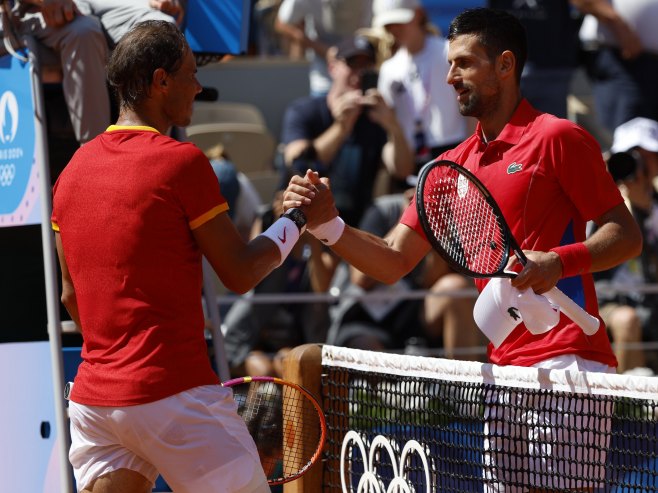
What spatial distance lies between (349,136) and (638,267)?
2292mm

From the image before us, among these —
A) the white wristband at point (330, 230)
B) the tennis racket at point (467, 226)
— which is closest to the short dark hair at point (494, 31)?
the tennis racket at point (467, 226)

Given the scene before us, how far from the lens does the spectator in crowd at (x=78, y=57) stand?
17.1 feet

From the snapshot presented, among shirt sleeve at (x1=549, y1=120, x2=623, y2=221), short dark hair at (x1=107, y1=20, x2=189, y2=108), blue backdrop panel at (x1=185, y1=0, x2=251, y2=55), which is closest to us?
short dark hair at (x1=107, y1=20, x2=189, y2=108)

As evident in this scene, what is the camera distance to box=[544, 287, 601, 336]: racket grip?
3.82 metres

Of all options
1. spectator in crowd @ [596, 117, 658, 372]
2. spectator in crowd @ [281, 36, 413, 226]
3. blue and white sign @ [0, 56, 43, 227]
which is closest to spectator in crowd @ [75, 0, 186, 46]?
blue and white sign @ [0, 56, 43, 227]

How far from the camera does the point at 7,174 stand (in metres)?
5.56

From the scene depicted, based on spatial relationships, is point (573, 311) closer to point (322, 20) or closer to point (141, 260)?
point (141, 260)

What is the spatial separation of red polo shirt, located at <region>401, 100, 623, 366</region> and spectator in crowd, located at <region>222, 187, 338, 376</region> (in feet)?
12.9

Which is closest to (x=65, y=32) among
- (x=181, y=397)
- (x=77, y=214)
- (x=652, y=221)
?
(x=77, y=214)

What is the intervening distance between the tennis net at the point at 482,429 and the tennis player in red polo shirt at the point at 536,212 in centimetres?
1

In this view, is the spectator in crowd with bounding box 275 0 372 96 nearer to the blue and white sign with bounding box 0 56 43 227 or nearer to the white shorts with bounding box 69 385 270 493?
the blue and white sign with bounding box 0 56 43 227

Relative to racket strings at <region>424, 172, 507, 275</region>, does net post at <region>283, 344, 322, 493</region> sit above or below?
below

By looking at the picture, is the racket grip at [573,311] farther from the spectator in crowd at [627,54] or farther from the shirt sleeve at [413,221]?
the spectator in crowd at [627,54]

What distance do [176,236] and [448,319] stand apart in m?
4.92
